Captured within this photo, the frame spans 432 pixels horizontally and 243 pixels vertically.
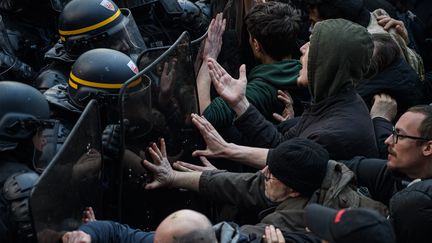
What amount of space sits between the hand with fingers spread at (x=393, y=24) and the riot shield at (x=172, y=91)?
1.72 metres

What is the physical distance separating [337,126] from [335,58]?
382mm

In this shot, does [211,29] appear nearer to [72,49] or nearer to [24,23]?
[72,49]

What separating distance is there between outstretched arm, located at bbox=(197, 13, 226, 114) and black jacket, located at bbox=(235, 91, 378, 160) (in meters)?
0.50

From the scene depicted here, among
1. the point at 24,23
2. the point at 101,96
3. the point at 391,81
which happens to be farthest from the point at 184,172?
the point at 24,23

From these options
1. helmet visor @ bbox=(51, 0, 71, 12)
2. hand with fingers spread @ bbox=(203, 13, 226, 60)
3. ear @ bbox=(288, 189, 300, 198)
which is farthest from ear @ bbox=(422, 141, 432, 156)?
helmet visor @ bbox=(51, 0, 71, 12)

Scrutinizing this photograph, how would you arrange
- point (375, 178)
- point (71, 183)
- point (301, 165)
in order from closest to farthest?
point (71, 183) → point (301, 165) → point (375, 178)

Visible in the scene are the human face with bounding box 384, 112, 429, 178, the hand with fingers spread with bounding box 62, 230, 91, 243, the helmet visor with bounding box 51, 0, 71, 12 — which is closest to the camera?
the hand with fingers spread with bounding box 62, 230, 91, 243

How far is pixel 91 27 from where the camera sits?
17.0ft

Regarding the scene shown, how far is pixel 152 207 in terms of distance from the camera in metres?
4.55

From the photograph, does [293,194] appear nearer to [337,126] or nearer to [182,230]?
[337,126]

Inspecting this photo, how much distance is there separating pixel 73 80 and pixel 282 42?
4.65ft

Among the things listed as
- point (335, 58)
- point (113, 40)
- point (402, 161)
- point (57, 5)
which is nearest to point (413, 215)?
point (402, 161)

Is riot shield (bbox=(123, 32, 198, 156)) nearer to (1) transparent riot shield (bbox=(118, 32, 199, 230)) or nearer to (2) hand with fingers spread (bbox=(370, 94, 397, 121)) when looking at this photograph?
(1) transparent riot shield (bbox=(118, 32, 199, 230))

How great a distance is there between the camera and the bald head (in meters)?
3.35
